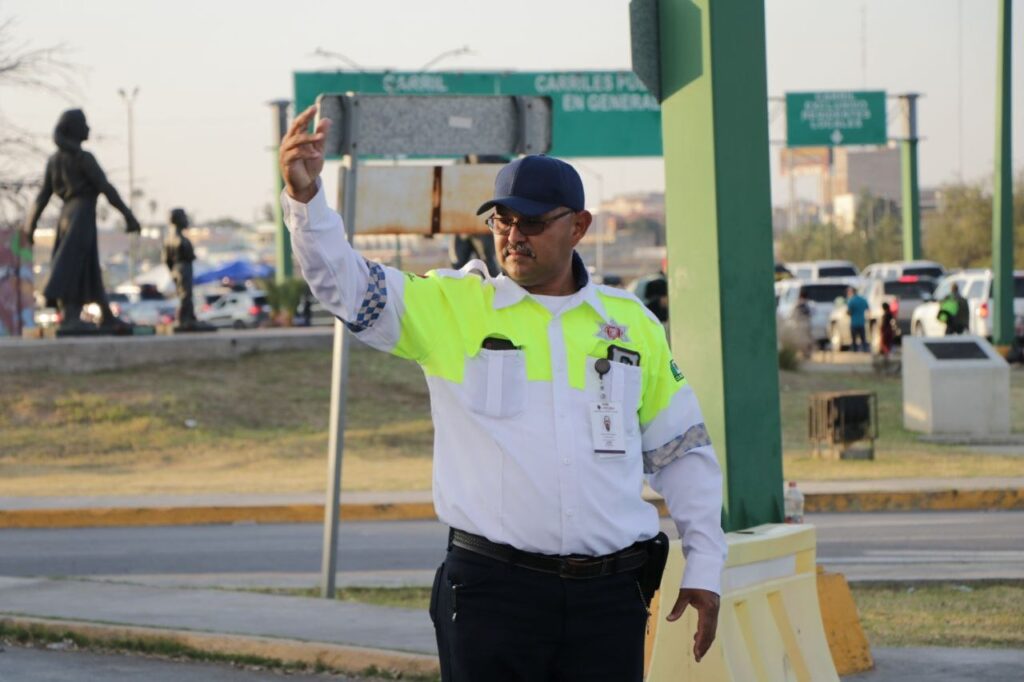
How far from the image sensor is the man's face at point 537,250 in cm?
427

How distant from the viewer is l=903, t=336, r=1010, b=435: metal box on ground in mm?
21469

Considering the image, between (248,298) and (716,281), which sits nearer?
(716,281)

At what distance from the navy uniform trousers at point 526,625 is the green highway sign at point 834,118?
4966 centimetres

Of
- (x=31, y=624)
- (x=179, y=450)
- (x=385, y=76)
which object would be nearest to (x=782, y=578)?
(x=31, y=624)

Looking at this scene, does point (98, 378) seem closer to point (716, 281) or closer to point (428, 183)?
point (428, 183)

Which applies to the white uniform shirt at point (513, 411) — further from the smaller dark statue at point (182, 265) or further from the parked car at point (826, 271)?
the parked car at point (826, 271)

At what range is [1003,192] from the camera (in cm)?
2998

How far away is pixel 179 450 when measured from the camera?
2134 cm

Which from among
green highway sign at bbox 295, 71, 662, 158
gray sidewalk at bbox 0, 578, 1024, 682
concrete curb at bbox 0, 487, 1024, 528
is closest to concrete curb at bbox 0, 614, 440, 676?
gray sidewalk at bbox 0, 578, 1024, 682

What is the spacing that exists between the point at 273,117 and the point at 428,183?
4061cm

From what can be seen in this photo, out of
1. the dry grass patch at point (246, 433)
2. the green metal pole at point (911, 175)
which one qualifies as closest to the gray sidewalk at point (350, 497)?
the dry grass patch at point (246, 433)

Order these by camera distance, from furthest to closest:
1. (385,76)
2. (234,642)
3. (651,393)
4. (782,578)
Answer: (385,76) → (234,642) → (782,578) → (651,393)

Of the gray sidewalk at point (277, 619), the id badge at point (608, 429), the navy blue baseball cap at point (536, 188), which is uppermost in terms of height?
the navy blue baseball cap at point (536, 188)

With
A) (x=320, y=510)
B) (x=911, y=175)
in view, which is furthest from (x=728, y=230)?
(x=911, y=175)
